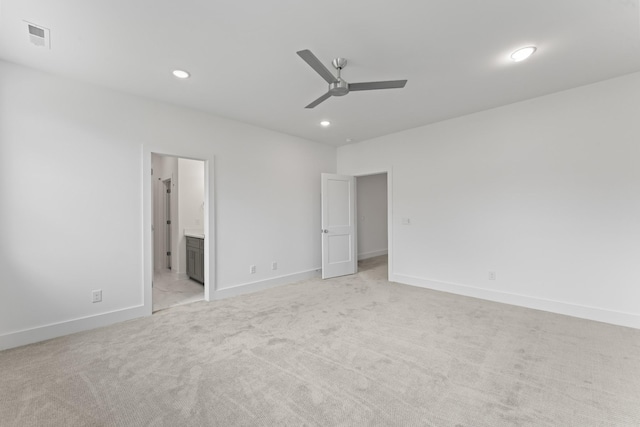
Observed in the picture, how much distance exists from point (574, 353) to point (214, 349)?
3.16 metres

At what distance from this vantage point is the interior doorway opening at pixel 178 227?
455 cm

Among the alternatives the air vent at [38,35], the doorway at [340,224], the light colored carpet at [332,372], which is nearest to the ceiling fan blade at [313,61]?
the air vent at [38,35]

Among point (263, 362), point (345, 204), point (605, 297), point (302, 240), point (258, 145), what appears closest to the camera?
point (263, 362)

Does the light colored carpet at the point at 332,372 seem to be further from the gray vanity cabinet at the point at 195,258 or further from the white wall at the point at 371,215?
the white wall at the point at 371,215

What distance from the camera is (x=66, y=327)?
A: 8.98ft

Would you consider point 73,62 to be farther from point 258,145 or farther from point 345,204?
point 345,204

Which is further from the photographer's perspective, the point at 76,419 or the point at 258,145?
the point at 258,145

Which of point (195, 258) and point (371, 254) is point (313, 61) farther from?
point (371, 254)

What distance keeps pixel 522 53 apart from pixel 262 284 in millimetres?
4244

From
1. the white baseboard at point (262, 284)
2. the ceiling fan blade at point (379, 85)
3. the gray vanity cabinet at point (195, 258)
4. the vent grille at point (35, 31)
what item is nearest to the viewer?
the vent grille at point (35, 31)

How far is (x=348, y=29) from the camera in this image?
2078 mm

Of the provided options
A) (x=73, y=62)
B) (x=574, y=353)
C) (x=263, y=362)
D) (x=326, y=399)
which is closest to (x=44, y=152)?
(x=73, y=62)

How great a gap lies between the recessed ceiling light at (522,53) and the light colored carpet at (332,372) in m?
2.64

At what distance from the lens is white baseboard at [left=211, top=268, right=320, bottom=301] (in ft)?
12.8
